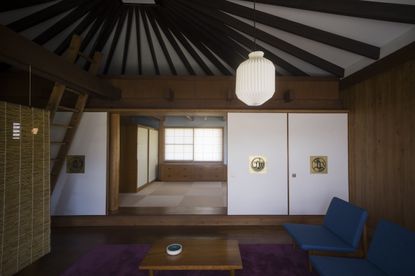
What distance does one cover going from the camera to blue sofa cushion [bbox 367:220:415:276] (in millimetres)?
1833

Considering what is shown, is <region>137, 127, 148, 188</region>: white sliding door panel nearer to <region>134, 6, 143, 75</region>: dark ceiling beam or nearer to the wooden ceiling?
<region>134, 6, 143, 75</region>: dark ceiling beam

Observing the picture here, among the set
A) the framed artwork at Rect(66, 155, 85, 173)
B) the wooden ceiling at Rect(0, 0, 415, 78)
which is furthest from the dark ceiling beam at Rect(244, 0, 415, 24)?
the framed artwork at Rect(66, 155, 85, 173)

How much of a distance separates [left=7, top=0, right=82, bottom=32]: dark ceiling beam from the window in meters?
5.86

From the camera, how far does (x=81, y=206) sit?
158 inches

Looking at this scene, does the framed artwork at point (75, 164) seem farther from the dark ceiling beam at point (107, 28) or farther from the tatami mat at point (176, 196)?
the dark ceiling beam at point (107, 28)

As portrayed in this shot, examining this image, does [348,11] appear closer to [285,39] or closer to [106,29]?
[285,39]

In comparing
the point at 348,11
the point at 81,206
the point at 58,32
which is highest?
the point at 58,32

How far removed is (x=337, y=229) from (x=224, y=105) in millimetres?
2697

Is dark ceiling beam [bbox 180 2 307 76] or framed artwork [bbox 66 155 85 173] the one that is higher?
dark ceiling beam [bbox 180 2 307 76]

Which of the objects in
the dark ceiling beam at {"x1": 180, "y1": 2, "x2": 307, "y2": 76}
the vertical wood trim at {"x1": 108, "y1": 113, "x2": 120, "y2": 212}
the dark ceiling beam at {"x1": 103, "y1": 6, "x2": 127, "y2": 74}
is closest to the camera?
the dark ceiling beam at {"x1": 180, "y1": 2, "x2": 307, "y2": 76}

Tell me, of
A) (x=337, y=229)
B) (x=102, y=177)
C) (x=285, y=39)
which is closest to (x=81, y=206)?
(x=102, y=177)

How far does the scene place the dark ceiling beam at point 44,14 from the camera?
2.60 metres

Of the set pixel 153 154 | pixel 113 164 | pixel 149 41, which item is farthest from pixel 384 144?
pixel 153 154

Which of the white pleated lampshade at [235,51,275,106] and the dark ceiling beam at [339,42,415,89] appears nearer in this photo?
the white pleated lampshade at [235,51,275,106]
